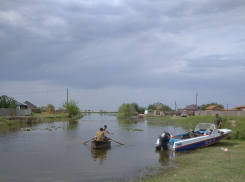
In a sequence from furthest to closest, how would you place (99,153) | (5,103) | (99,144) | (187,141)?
(5,103) → (99,144) → (99,153) → (187,141)

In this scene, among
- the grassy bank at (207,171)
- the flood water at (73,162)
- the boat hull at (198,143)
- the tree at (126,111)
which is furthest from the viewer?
the tree at (126,111)

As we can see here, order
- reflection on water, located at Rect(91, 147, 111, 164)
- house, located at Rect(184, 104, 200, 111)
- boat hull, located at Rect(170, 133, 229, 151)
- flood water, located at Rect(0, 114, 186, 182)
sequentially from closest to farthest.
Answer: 1. flood water, located at Rect(0, 114, 186, 182)
2. reflection on water, located at Rect(91, 147, 111, 164)
3. boat hull, located at Rect(170, 133, 229, 151)
4. house, located at Rect(184, 104, 200, 111)

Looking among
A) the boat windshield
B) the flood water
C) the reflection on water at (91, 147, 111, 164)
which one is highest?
the boat windshield

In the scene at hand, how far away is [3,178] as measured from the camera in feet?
34.0

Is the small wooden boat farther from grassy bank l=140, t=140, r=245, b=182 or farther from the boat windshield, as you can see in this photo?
the boat windshield

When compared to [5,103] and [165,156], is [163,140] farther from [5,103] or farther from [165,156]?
[5,103]

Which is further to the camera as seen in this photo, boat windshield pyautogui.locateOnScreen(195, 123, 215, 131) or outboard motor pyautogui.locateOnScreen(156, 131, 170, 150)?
boat windshield pyautogui.locateOnScreen(195, 123, 215, 131)

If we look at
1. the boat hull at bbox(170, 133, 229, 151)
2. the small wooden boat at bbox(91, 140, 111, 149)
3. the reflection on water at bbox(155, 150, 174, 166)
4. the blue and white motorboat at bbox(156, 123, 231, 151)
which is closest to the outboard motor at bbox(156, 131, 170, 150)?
the blue and white motorboat at bbox(156, 123, 231, 151)

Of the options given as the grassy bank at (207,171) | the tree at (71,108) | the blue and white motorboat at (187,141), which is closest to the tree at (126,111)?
the tree at (71,108)

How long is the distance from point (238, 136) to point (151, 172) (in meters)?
12.9

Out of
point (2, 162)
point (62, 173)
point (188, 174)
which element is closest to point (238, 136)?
point (188, 174)

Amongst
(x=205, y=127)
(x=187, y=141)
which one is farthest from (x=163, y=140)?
(x=205, y=127)

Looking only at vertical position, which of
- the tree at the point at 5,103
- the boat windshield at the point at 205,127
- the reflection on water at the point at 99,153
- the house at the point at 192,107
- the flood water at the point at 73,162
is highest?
the tree at the point at 5,103

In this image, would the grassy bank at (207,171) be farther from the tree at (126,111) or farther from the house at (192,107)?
the house at (192,107)
